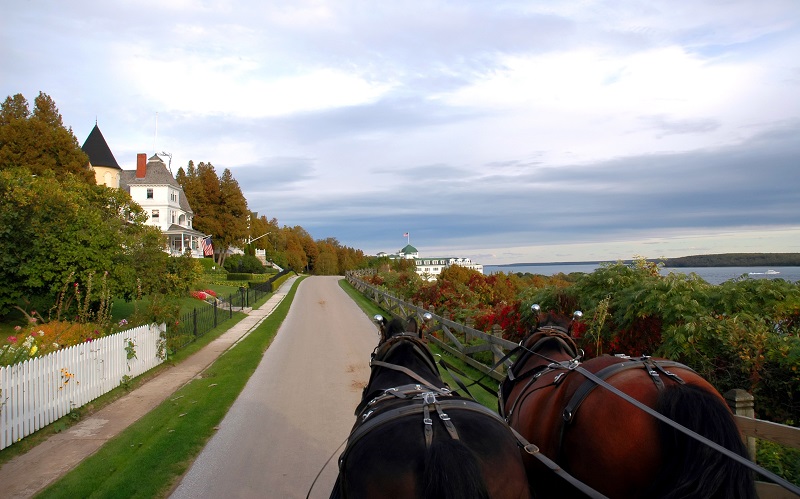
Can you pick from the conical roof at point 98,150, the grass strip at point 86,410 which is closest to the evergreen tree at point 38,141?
the conical roof at point 98,150

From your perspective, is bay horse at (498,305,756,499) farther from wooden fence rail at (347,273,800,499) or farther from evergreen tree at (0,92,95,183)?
evergreen tree at (0,92,95,183)

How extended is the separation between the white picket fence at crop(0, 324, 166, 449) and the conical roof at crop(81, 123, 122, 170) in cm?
4641

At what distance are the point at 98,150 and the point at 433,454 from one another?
5845 centimetres

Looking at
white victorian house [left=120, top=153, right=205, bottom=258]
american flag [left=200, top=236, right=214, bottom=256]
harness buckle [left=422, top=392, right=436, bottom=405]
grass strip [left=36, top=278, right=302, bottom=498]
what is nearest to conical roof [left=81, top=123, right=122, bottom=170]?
white victorian house [left=120, top=153, right=205, bottom=258]

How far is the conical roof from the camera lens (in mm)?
51625

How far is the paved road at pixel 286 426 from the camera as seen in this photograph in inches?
239

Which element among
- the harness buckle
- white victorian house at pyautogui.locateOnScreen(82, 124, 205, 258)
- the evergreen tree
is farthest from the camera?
white victorian house at pyautogui.locateOnScreen(82, 124, 205, 258)

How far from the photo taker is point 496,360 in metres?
10.8

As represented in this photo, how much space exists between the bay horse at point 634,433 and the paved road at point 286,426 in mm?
3073

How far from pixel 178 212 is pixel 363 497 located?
6706 centimetres

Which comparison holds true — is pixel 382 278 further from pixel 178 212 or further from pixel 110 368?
pixel 178 212

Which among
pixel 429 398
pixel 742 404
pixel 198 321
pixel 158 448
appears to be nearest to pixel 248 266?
pixel 198 321

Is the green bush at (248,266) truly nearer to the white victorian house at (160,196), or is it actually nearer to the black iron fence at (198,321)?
the white victorian house at (160,196)

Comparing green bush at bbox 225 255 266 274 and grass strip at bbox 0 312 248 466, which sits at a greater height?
green bush at bbox 225 255 266 274
